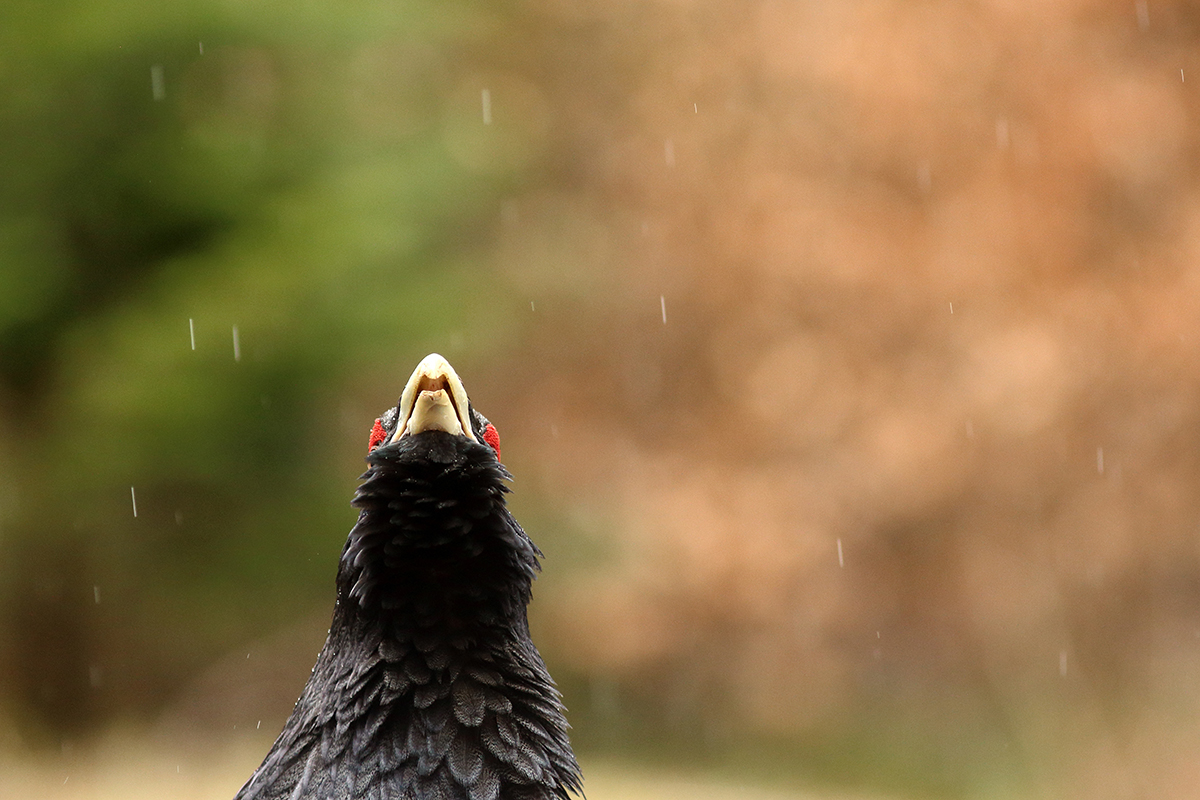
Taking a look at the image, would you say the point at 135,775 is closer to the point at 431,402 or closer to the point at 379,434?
the point at 379,434

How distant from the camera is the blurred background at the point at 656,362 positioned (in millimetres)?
5938

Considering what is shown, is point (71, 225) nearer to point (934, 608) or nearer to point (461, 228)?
point (461, 228)

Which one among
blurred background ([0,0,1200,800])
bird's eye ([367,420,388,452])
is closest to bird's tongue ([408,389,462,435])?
bird's eye ([367,420,388,452])

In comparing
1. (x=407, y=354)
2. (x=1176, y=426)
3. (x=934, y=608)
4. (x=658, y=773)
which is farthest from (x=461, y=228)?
(x=1176, y=426)

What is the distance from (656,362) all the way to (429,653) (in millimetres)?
8177

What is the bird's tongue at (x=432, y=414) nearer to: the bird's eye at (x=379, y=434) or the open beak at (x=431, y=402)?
the open beak at (x=431, y=402)

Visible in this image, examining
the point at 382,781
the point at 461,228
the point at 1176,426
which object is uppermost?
the point at 461,228

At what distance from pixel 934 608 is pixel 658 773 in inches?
105

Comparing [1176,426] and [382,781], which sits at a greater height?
[1176,426]

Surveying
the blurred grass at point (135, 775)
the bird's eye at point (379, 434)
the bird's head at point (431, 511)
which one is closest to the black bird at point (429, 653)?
the bird's head at point (431, 511)

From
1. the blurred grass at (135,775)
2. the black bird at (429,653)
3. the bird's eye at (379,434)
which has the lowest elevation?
the black bird at (429,653)

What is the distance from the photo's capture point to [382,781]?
6.89ft

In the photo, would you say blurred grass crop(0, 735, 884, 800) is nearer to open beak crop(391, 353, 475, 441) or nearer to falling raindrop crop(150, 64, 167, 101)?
falling raindrop crop(150, 64, 167, 101)

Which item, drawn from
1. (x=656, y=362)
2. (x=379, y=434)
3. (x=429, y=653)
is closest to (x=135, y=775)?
(x=379, y=434)
